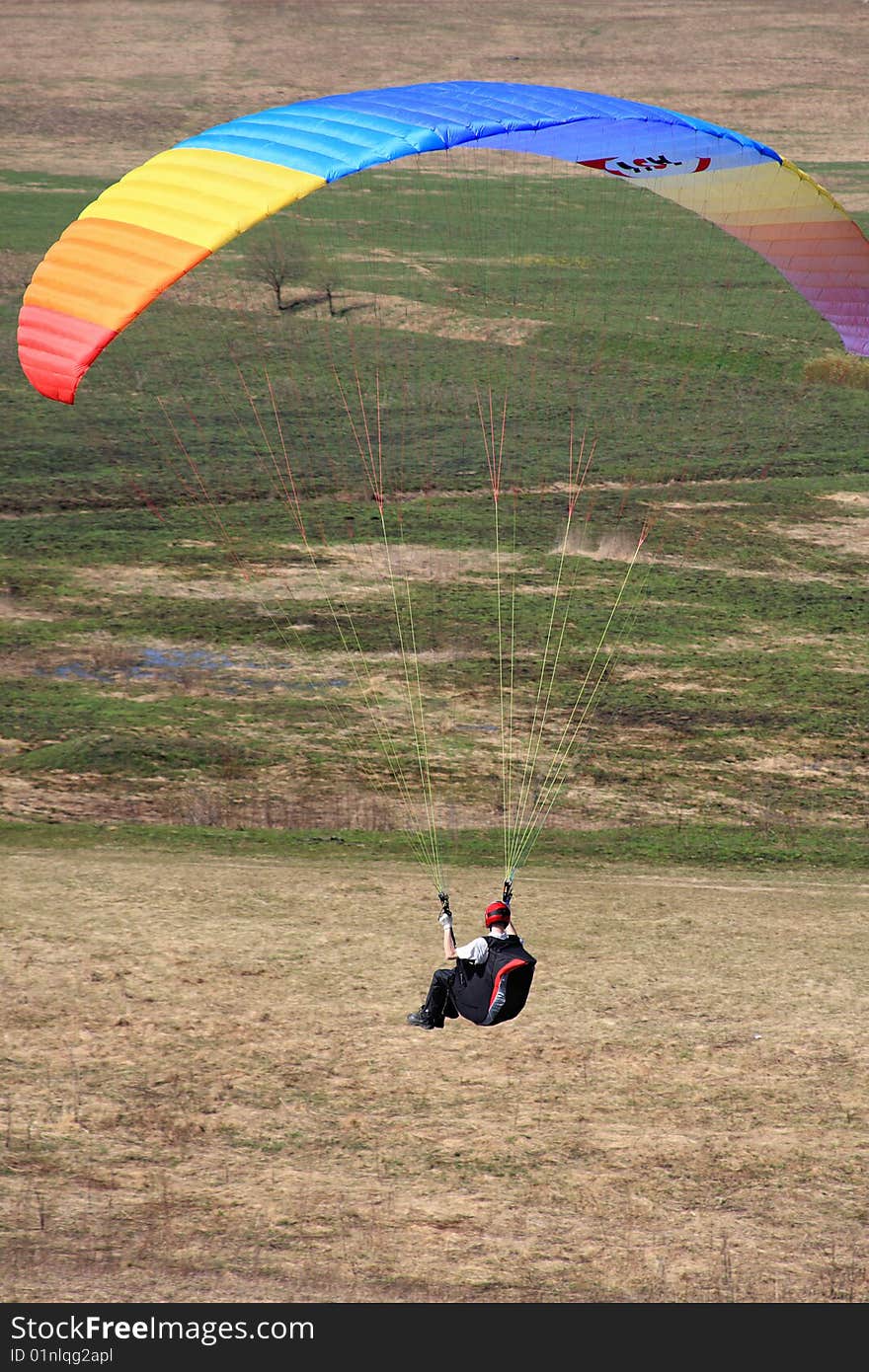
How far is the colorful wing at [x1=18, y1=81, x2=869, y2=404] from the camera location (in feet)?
46.2

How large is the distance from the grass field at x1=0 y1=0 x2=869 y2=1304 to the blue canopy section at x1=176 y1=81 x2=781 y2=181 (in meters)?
8.66

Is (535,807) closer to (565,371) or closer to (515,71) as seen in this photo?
(565,371)

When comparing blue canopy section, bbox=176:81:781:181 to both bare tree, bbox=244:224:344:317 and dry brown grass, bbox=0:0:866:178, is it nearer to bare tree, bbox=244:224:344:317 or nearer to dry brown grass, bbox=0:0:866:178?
bare tree, bbox=244:224:344:317

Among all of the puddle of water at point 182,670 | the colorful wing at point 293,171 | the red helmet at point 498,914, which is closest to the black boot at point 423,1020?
the red helmet at point 498,914

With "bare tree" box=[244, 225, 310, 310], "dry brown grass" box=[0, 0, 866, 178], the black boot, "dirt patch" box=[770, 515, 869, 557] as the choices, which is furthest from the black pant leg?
"dry brown grass" box=[0, 0, 866, 178]

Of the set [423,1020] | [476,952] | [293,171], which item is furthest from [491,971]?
[293,171]

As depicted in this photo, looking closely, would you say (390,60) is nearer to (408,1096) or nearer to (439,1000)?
(408,1096)

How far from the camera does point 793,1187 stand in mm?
15070

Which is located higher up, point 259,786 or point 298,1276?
point 298,1276

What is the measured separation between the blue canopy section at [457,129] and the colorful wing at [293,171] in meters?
0.02

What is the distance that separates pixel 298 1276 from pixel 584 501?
2532cm

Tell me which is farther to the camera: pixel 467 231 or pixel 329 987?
pixel 467 231

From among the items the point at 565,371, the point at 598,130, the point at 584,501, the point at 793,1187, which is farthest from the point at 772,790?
the point at 565,371

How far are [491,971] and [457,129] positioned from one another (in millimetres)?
7511
